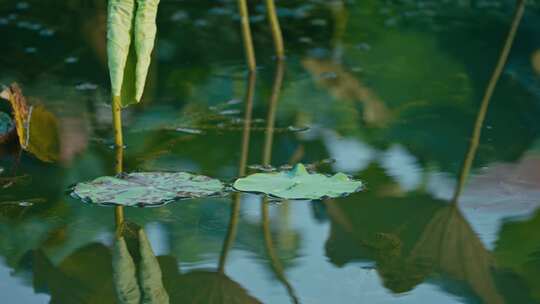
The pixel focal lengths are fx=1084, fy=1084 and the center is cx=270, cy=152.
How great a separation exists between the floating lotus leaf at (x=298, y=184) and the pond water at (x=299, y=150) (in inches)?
1.0

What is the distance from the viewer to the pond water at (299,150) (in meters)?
1.96

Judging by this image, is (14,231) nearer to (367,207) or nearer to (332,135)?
(367,207)

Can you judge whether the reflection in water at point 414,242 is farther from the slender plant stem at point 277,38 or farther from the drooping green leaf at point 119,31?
the slender plant stem at point 277,38

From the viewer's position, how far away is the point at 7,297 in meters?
1.86

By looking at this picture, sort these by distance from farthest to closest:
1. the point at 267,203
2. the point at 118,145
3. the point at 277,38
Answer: the point at 277,38 → the point at 118,145 → the point at 267,203

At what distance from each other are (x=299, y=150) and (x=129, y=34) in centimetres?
55

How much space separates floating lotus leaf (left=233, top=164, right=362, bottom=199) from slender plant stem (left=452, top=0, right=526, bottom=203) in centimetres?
25

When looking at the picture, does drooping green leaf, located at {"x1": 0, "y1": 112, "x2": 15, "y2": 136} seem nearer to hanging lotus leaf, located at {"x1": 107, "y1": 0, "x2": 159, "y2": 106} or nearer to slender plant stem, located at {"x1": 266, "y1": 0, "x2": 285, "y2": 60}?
hanging lotus leaf, located at {"x1": 107, "y1": 0, "x2": 159, "y2": 106}

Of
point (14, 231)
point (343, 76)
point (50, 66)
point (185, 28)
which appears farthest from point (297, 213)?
point (185, 28)

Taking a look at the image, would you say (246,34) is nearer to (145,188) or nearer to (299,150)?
(299,150)

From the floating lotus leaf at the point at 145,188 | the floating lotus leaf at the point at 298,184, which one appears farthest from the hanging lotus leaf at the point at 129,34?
the floating lotus leaf at the point at 298,184

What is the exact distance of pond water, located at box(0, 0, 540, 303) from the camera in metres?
1.96

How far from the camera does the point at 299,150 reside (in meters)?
2.65

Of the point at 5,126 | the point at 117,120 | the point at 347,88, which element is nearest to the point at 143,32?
the point at 117,120
